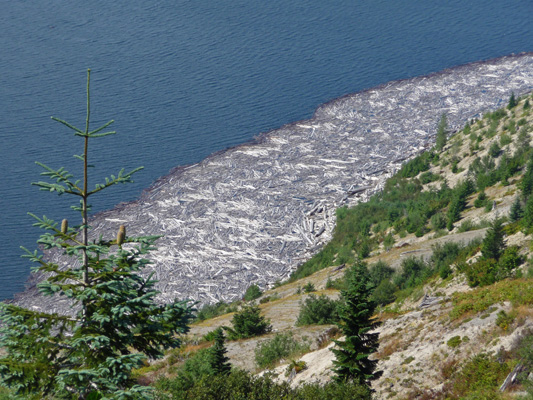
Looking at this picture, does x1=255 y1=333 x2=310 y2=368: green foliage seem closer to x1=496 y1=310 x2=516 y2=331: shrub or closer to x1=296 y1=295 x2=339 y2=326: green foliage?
x1=296 y1=295 x2=339 y2=326: green foliage

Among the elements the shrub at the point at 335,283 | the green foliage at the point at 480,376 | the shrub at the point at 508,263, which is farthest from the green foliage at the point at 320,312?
the green foliage at the point at 480,376

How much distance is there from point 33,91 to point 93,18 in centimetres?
2297

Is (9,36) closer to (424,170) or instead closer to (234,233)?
(234,233)

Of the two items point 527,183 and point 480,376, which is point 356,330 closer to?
point 480,376

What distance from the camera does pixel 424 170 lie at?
60.8m

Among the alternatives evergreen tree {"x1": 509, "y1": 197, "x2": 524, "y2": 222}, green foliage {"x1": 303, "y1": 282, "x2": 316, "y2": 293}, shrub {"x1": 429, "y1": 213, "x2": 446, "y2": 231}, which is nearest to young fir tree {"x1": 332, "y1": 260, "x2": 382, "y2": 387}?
evergreen tree {"x1": 509, "y1": 197, "x2": 524, "y2": 222}

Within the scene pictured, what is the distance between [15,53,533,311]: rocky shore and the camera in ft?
175

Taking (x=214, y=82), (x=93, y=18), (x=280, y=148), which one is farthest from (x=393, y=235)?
(x=93, y=18)

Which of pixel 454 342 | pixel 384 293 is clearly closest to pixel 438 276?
pixel 384 293

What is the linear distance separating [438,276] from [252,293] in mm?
18373

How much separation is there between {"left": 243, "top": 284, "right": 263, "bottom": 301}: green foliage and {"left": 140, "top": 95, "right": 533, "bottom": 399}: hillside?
0.81 metres

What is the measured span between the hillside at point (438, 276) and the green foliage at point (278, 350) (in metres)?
0.50

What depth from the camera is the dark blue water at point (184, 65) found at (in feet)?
219

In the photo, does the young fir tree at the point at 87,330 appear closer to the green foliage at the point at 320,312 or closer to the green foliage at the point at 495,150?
the green foliage at the point at 320,312
